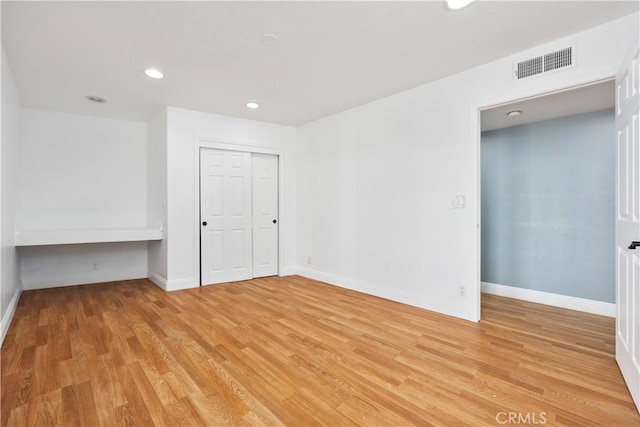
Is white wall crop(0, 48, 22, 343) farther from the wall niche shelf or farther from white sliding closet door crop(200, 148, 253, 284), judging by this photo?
white sliding closet door crop(200, 148, 253, 284)

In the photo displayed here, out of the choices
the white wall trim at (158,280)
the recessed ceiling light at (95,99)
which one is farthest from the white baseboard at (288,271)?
the recessed ceiling light at (95,99)

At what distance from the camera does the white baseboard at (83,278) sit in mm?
4305

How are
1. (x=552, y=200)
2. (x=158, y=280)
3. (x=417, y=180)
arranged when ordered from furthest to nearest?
(x=158, y=280) < (x=552, y=200) < (x=417, y=180)

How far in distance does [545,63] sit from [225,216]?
4144mm

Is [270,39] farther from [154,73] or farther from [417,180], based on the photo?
[417,180]

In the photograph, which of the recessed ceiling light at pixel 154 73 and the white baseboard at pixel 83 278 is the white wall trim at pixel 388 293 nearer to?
the white baseboard at pixel 83 278

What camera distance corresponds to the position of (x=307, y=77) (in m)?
3.22

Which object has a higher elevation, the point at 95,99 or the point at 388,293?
the point at 95,99

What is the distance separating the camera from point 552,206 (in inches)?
144

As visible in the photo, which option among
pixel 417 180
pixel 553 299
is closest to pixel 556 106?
pixel 417 180

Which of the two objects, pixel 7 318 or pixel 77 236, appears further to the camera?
pixel 77 236

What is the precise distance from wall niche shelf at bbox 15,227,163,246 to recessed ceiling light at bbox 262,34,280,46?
304 cm

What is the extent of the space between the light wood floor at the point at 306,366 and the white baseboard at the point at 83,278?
38.4 inches

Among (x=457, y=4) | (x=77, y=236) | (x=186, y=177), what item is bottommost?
(x=77, y=236)
